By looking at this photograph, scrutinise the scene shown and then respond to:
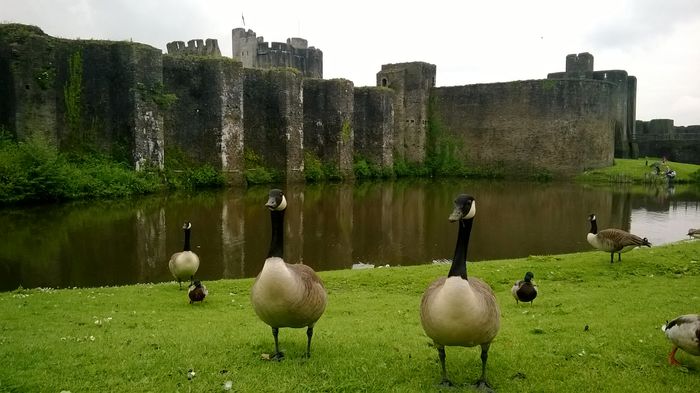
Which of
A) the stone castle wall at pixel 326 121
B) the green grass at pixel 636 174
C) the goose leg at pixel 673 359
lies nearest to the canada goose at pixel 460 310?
the goose leg at pixel 673 359

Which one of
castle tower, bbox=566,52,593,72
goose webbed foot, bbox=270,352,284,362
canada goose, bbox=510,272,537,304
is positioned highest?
castle tower, bbox=566,52,593,72

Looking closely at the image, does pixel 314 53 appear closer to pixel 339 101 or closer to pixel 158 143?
pixel 339 101

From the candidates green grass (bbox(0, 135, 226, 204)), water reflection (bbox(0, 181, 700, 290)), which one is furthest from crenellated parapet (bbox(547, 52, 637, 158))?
green grass (bbox(0, 135, 226, 204))

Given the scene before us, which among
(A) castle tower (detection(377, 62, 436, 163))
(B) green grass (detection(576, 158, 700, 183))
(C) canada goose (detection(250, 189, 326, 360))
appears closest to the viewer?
(C) canada goose (detection(250, 189, 326, 360))

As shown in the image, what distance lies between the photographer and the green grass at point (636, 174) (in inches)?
1673

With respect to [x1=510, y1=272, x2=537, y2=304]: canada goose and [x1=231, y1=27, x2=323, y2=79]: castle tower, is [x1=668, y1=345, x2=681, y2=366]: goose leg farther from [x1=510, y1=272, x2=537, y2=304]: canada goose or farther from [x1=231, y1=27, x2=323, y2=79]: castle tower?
[x1=231, y1=27, x2=323, y2=79]: castle tower

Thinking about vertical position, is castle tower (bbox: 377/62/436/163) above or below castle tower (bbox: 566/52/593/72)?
below

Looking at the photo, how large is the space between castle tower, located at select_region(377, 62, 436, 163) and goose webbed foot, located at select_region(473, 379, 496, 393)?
1874 inches

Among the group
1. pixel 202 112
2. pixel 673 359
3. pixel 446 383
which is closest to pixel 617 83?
pixel 202 112

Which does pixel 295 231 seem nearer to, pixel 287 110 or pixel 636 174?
pixel 287 110

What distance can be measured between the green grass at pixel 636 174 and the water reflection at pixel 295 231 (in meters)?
10.2

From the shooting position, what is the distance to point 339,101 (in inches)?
1779

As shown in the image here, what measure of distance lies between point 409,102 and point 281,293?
49.7 m

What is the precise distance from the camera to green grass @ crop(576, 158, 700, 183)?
4250cm
